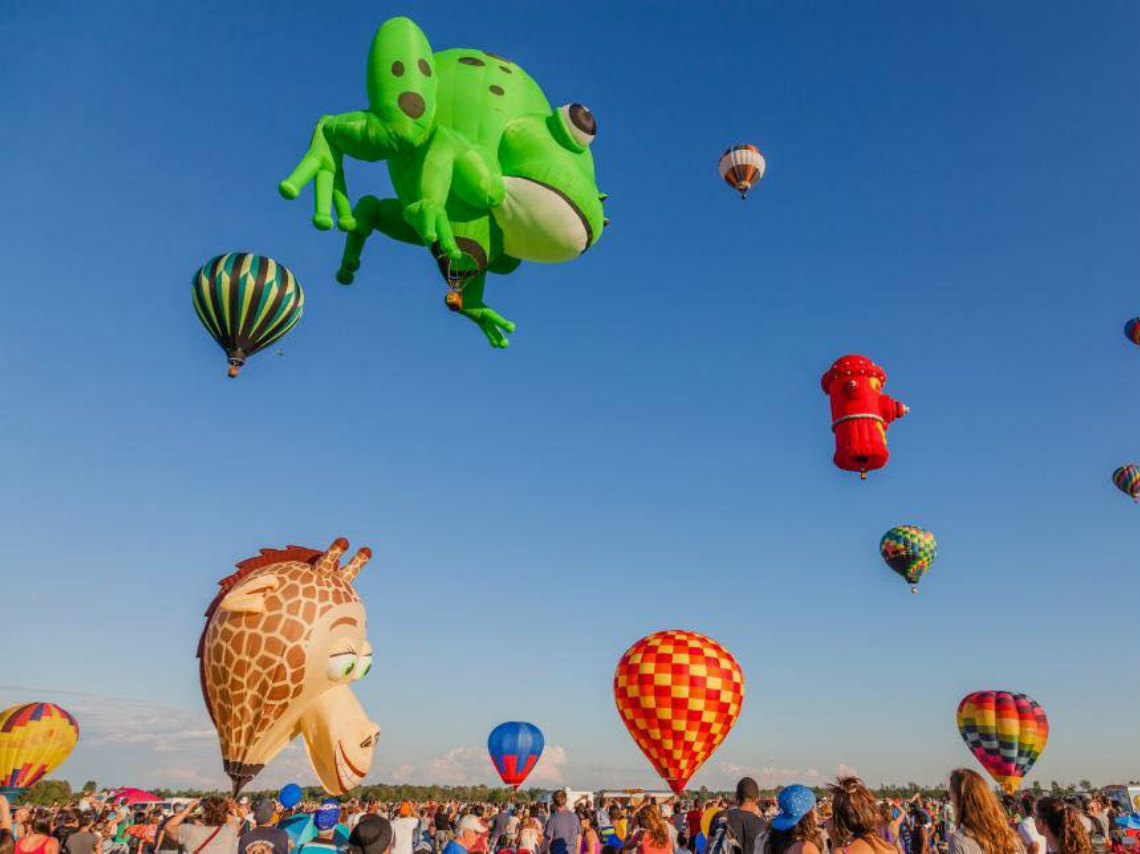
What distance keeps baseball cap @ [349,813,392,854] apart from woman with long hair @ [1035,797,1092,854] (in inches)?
128

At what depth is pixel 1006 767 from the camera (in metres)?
17.7

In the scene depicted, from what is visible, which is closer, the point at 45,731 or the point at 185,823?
the point at 185,823

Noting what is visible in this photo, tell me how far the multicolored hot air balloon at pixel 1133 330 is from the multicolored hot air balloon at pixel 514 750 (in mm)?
19746

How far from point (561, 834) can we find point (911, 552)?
16.7 m

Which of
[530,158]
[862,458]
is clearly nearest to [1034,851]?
[530,158]

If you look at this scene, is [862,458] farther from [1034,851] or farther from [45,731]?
[45,731]

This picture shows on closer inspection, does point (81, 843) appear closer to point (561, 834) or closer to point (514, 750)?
point (561, 834)

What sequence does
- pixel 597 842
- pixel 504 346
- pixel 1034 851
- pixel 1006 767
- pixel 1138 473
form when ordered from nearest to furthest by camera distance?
pixel 1034 851 < pixel 597 842 < pixel 504 346 < pixel 1006 767 < pixel 1138 473

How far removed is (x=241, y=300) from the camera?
10.3m

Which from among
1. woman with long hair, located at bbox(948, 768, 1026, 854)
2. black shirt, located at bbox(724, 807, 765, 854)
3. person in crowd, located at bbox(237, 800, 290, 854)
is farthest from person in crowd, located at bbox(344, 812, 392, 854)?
woman with long hair, located at bbox(948, 768, 1026, 854)

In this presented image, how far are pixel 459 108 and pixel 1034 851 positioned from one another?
764 centimetres

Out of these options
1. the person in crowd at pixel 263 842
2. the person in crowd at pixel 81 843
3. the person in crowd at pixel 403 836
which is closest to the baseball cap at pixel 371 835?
the person in crowd at pixel 263 842

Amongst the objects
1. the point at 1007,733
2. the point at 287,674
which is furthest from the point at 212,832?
the point at 1007,733

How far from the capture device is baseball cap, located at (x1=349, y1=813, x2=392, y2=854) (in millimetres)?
4672
